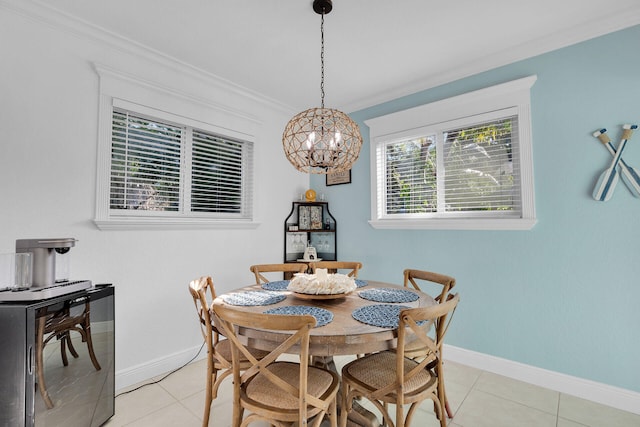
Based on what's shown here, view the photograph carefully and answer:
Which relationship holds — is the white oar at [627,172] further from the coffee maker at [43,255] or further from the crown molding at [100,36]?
the coffee maker at [43,255]

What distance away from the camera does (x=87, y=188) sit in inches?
83.3

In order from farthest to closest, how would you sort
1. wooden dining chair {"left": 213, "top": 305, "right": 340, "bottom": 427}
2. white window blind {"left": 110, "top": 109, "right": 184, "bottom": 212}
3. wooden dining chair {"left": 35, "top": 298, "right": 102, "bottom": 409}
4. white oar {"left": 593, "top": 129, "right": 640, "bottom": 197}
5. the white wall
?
white window blind {"left": 110, "top": 109, "right": 184, "bottom": 212}, white oar {"left": 593, "top": 129, "right": 640, "bottom": 197}, the white wall, wooden dining chair {"left": 35, "top": 298, "right": 102, "bottom": 409}, wooden dining chair {"left": 213, "top": 305, "right": 340, "bottom": 427}

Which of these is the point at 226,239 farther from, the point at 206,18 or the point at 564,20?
the point at 564,20

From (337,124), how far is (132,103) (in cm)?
164

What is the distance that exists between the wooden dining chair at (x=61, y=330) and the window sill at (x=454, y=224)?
8.22ft

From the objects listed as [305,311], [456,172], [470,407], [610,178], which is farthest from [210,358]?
[610,178]

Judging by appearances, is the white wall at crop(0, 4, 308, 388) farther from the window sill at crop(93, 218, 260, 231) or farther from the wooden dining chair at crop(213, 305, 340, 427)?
the wooden dining chair at crop(213, 305, 340, 427)

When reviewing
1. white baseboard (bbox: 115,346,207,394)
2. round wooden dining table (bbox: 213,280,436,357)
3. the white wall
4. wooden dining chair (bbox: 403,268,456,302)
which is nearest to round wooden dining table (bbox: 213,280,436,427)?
round wooden dining table (bbox: 213,280,436,357)

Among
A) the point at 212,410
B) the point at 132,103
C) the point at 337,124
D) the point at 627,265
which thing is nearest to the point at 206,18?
the point at 132,103

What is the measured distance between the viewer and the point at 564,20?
2084mm

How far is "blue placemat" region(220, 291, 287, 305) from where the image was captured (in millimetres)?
1719

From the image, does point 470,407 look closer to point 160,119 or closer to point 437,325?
point 437,325

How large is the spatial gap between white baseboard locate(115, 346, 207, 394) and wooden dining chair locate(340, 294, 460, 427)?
5.45 feet

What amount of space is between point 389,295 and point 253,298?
2.74 feet
